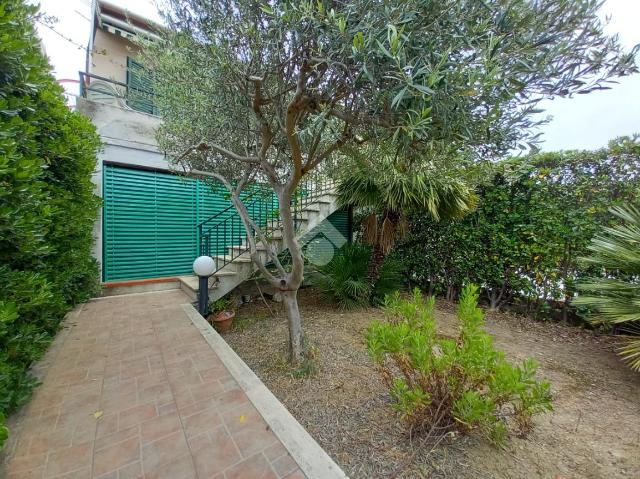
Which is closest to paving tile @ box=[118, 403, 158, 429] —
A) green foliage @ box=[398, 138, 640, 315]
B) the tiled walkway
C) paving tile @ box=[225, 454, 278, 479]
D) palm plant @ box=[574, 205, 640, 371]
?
the tiled walkway

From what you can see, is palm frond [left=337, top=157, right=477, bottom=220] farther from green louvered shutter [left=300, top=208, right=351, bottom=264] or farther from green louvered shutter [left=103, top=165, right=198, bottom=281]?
green louvered shutter [left=103, top=165, right=198, bottom=281]

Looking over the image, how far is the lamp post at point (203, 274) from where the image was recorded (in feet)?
13.9

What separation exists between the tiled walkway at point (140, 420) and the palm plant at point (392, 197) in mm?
2971

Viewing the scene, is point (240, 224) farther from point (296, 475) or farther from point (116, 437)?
point (296, 475)

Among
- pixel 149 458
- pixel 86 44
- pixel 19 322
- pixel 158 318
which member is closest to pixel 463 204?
pixel 149 458

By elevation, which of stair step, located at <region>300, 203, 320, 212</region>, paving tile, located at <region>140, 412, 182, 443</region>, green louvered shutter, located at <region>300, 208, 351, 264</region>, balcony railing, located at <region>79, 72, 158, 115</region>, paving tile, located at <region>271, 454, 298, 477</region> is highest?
balcony railing, located at <region>79, 72, 158, 115</region>

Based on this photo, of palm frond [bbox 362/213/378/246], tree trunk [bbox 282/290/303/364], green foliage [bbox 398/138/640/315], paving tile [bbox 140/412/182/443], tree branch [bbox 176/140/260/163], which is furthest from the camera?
palm frond [bbox 362/213/378/246]

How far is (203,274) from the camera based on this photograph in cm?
428

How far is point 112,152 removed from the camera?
17.3 ft

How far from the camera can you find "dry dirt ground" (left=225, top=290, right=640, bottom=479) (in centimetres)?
186

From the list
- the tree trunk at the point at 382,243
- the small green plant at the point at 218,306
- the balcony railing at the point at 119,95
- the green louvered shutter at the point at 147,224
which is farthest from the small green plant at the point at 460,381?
the balcony railing at the point at 119,95

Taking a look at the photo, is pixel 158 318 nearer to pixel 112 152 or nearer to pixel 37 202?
pixel 37 202

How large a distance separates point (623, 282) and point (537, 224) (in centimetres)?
146

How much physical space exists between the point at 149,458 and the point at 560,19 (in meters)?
3.94
